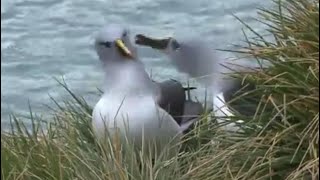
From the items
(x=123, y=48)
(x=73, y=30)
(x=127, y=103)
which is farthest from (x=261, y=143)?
(x=73, y=30)

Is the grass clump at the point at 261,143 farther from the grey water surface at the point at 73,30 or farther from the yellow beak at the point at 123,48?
the grey water surface at the point at 73,30

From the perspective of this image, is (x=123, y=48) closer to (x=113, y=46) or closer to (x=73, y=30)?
(x=113, y=46)

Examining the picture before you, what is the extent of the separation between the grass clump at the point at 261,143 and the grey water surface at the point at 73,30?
2734 millimetres

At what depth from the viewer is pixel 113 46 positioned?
4426 mm

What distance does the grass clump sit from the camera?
3.67 m

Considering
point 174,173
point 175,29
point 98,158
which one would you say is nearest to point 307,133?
point 174,173

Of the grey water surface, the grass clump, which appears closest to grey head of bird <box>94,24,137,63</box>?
the grass clump

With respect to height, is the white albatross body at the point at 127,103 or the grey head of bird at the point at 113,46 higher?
the grey head of bird at the point at 113,46

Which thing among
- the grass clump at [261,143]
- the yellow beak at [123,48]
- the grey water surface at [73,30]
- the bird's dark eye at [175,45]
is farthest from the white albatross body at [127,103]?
the grey water surface at [73,30]

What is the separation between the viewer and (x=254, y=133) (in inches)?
149

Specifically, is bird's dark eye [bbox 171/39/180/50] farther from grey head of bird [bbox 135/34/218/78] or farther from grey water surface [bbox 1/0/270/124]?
grey water surface [bbox 1/0/270/124]

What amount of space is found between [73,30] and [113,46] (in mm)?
4130

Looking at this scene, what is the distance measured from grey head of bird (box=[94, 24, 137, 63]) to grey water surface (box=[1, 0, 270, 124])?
7.65 ft

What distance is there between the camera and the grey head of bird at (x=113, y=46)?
4.42 meters
